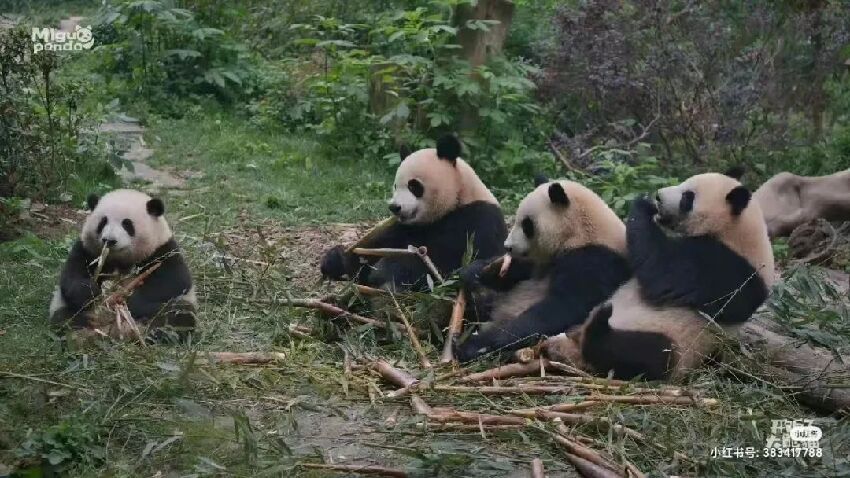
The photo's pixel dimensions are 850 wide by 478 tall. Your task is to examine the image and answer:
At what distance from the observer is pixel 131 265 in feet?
20.6

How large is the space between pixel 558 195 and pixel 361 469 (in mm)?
2399

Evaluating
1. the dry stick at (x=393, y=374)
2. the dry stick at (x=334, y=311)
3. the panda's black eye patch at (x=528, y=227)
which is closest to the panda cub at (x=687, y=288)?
the panda's black eye patch at (x=528, y=227)

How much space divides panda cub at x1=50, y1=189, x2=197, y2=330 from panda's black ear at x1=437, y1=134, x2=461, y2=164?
1.89 metres

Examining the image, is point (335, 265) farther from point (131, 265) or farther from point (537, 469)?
point (537, 469)

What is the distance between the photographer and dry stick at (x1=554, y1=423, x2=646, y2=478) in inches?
175

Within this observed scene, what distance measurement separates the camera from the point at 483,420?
4.90 metres

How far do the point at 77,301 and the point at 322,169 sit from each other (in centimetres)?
575

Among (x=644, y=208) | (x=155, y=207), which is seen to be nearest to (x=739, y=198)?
(x=644, y=208)

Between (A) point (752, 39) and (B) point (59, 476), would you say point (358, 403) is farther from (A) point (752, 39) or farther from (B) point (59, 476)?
(A) point (752, 39)

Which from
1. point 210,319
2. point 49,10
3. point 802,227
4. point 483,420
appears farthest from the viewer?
point 49,10

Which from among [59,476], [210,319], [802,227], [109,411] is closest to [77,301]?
[210,319]

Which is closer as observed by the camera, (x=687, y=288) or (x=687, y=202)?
(x=687, y=288)

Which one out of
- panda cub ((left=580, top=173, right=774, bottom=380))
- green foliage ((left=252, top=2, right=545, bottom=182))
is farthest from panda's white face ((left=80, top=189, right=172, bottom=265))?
green foliage ((left=252, top=2, right=545, bottom=182))

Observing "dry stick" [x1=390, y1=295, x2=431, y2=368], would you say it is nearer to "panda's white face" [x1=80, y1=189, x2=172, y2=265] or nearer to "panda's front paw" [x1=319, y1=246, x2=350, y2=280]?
"panda's front paw" [x1=319, y1=246, x2=350, y2=280]
